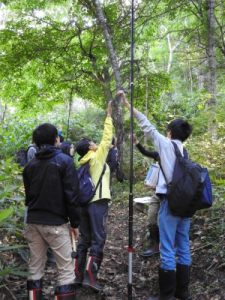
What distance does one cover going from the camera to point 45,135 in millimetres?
3820

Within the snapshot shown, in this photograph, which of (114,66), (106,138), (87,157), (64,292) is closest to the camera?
(64,292)

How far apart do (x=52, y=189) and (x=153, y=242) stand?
273cm

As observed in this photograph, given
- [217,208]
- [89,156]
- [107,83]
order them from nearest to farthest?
[89,156]
[217,208]
[107,83]

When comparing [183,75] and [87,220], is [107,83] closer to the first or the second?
[87,220]

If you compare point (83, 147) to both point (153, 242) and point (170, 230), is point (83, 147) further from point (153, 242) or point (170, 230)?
point (153, 242)

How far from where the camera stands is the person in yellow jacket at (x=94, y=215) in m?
4.58

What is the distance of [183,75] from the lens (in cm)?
2991

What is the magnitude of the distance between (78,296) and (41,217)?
4.70 feet

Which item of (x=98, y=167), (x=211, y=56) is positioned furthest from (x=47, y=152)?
(x=211, y=56)

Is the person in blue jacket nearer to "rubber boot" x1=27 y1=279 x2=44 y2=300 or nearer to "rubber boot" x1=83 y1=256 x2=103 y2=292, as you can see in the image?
"rubber boot" x1=83 y1=256 x2=103 y2=292

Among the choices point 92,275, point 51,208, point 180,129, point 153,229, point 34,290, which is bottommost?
point 92,275

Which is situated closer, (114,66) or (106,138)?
(106,138)

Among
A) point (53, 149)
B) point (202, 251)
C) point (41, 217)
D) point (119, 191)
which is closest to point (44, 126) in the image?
point (53, 149)

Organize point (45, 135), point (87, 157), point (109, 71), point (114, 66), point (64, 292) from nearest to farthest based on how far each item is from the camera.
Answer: point (64, 292)
point (45, 135)
point (87, 157)
point (114, 66)
point (109, 71)
